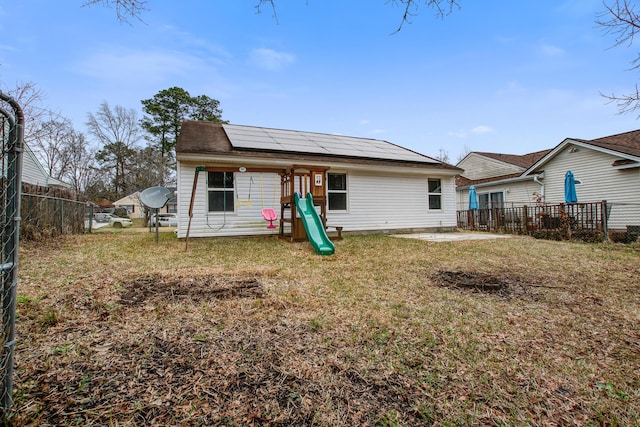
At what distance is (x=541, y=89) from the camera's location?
12.2 metres

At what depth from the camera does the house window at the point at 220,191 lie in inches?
349

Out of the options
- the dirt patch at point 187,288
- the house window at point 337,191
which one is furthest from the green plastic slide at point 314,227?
the dirt patch at point 187,288

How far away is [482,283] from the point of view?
4191 millimetres

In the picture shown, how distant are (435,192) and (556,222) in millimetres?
4191

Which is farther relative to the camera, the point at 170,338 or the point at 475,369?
the point at 170,338

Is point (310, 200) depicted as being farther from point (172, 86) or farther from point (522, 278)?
point (172, 86)

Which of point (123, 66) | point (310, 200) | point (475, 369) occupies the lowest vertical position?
point (475, 369)

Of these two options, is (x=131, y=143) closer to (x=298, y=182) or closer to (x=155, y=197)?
(x=155, y=197)

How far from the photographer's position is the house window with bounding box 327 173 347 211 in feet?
33.8

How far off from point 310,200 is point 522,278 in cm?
506

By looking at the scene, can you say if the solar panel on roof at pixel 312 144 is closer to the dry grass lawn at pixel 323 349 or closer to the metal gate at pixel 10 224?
the dry grass lawn at pixel 323 349

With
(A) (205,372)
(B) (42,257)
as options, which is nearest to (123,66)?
(B) (42,257)

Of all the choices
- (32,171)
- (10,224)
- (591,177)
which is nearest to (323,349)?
(10,224)

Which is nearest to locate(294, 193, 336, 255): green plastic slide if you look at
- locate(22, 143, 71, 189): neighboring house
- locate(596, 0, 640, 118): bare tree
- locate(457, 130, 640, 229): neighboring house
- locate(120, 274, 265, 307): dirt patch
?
locate(120, 274, 265, 307): dirt patch
